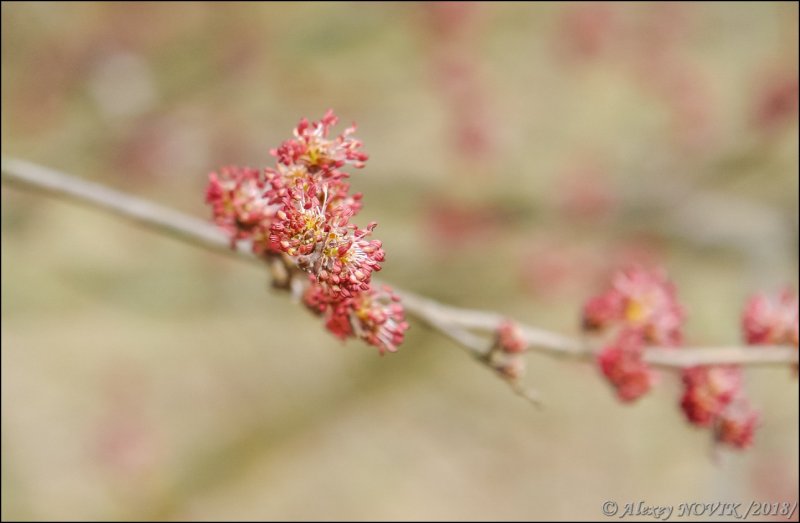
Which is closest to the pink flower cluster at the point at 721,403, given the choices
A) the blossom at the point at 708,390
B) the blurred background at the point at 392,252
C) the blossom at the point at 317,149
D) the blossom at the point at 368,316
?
the blossom at the point at 708,390

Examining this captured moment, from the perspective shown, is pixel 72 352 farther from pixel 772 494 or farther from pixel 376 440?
pixel 772 494

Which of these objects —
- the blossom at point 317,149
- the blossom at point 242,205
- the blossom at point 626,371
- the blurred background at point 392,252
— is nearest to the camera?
the blossom at point 317,149

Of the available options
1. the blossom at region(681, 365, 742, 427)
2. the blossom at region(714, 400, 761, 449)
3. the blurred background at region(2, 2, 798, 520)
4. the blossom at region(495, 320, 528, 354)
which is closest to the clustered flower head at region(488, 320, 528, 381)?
the blossom at region(495, 320, 528, 354)

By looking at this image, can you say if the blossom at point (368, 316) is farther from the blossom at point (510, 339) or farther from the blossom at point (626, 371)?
the blossom at point (626, 371)

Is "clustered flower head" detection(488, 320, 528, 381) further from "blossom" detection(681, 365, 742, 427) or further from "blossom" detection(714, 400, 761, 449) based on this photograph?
"blossom" detection(714, 400, 761, 449)

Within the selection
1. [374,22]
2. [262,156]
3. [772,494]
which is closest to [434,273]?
[262,156]

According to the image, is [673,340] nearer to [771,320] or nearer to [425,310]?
[771,320]

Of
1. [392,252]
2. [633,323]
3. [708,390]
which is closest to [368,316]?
[633,323]
